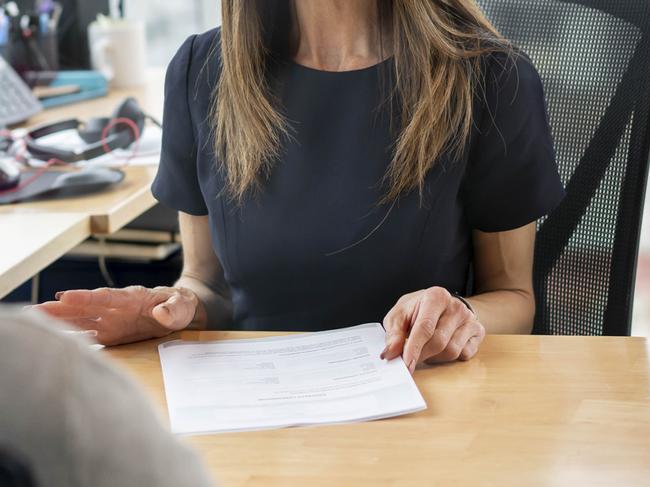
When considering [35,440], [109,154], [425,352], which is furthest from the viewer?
[109,154]

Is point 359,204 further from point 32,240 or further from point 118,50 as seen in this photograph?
point 118,50

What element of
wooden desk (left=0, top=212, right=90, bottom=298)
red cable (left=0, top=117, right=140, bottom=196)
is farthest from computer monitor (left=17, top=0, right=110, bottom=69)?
wooden desk (left=0, top=212, right=90, bottom=298)

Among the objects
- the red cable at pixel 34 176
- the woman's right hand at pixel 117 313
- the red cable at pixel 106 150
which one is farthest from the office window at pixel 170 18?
the woman's right hand at pixel 117 313

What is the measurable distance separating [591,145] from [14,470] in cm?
102

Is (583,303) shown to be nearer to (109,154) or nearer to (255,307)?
(255,307)

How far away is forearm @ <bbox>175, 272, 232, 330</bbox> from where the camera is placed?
3.74 ft

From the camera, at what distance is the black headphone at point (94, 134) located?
1.63 meters

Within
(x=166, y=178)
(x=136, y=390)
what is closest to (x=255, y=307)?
(x=166, y=178)

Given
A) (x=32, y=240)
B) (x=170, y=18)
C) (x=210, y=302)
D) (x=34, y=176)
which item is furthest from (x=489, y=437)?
(x=170, y=18)

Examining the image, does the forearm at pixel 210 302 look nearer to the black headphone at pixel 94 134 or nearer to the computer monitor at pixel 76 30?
the black headphone at pixel 94 134

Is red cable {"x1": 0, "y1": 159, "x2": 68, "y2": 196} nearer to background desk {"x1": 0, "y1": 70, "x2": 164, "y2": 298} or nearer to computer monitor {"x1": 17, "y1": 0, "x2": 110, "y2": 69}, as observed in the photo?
background desk {"x1": 0, "y1": 70, "x2": 164, "y2": 298}

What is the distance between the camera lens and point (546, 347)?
3.03 feet

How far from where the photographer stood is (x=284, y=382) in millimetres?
847

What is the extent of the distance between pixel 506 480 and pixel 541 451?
0.18 ft
